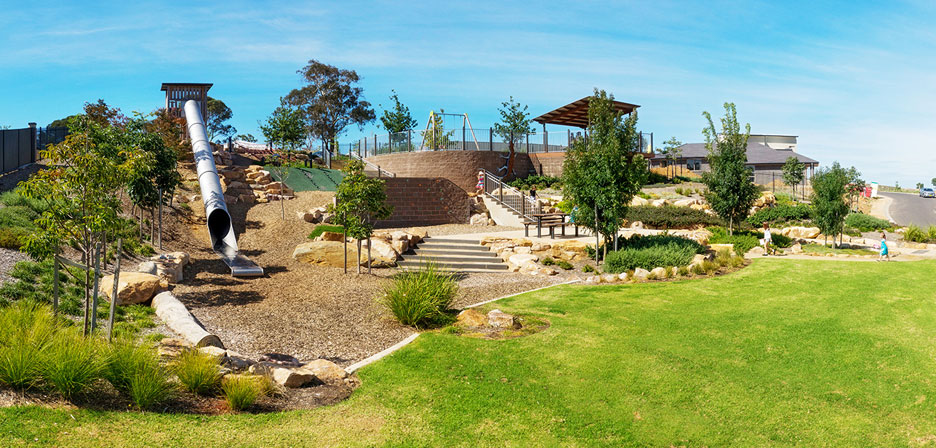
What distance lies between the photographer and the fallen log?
8438mm

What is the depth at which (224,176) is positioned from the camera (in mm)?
26891

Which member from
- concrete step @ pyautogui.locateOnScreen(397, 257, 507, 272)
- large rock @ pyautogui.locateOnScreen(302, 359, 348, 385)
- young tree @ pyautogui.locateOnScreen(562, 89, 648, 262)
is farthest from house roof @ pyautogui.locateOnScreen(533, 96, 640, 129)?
large rock @ pyautogui.locateOnScreen(302, 359, 348, 385)

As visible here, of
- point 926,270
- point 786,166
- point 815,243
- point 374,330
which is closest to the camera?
point 374,330

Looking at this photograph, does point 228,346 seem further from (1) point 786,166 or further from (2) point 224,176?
(1) point 786,166

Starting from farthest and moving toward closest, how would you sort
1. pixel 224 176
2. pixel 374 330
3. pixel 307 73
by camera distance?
1. pixel 307 73
2. pixel 224 176
3. pixel 374 330

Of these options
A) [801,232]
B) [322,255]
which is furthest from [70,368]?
[801,232]

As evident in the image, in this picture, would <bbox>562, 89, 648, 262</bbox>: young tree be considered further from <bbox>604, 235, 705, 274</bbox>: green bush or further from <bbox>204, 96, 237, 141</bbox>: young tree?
<bbox>204, 96, 237, 141</bbox>: young tree

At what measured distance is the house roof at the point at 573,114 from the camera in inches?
1362

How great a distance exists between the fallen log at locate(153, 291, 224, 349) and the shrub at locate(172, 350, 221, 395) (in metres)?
1.29

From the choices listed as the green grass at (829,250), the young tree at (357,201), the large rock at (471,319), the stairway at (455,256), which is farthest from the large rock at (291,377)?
the green grass at (829,250)

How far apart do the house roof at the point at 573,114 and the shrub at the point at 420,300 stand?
25056 millimetres

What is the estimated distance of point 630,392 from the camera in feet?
24.9

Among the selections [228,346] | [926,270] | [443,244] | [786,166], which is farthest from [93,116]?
[786,166]

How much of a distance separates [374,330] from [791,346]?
6.86 metres
